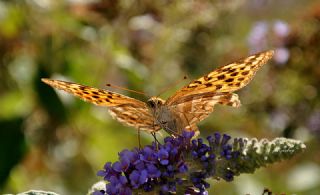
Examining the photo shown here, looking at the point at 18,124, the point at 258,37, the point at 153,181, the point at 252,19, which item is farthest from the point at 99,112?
the point at 153,181

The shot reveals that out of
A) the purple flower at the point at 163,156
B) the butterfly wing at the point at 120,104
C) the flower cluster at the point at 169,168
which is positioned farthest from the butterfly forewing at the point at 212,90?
the purple flower at the point at 163,156

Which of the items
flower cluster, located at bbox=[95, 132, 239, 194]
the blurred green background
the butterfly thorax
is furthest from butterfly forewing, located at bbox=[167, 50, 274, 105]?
the blurred green background

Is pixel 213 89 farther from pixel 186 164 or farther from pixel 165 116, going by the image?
pixel 186 164

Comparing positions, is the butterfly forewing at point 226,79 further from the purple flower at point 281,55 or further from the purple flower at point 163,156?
the purple flower at point 281,55

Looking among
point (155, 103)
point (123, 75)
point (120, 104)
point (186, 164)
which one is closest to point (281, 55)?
point (123, 75)

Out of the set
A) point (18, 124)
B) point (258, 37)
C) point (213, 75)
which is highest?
point (258, 37)

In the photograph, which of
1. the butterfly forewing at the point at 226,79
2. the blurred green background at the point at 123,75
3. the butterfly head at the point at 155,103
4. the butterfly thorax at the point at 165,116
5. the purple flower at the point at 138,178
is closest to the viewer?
the purple flower at the point at 138,178

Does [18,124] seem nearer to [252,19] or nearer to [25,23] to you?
[25,23]
